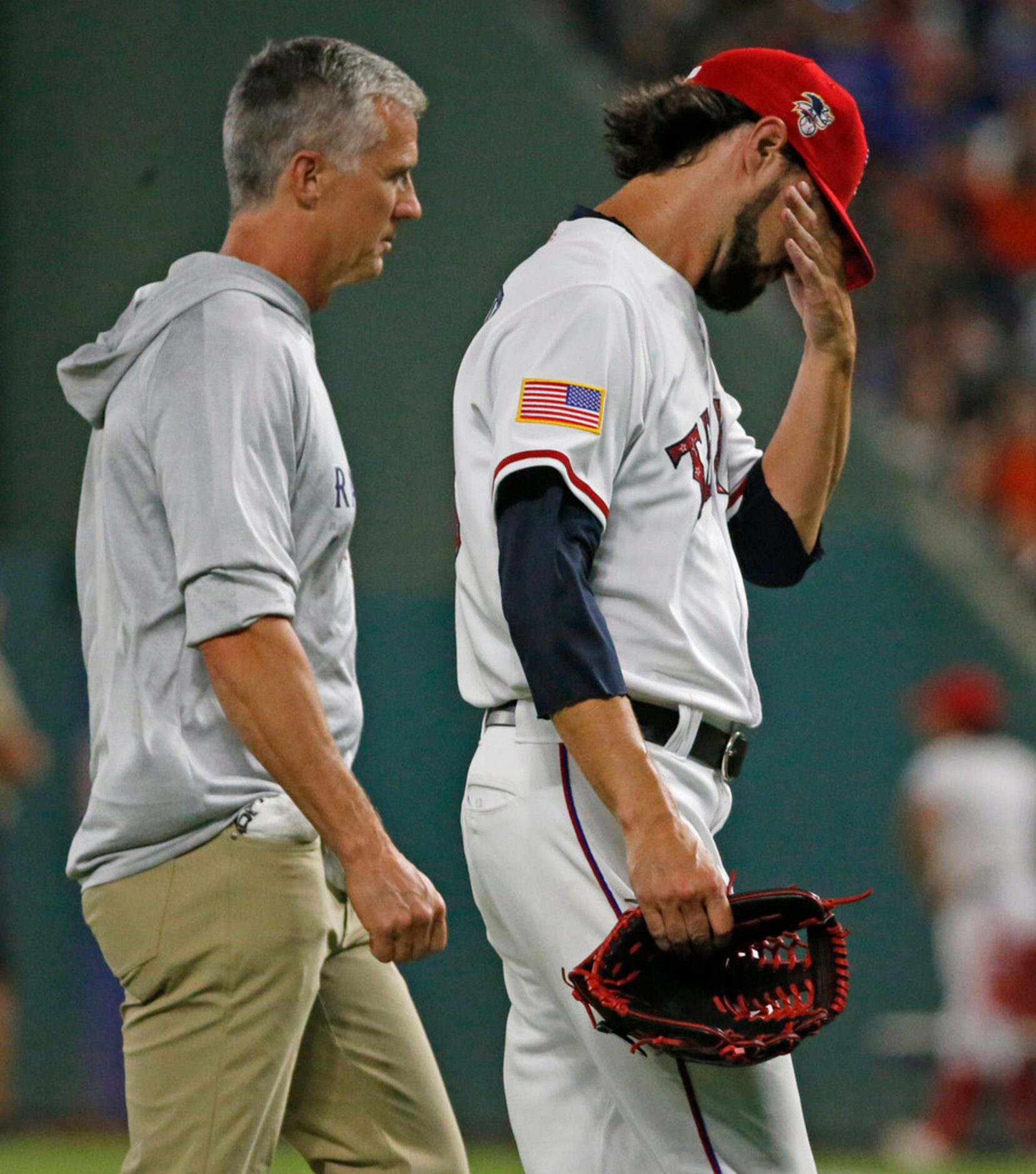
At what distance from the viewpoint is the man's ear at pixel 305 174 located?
2805mm

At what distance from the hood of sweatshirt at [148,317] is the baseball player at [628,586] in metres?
0.45

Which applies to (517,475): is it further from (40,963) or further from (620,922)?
(40,963)

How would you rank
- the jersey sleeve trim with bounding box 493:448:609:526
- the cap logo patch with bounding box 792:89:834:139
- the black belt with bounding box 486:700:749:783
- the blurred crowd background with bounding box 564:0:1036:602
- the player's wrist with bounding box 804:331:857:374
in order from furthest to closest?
the blurred crowd background with bounding box 564:0:1036:602 → the player's wrist with bounding box 804:331:857:374 → the cap logo patch with bounding box 792:89:834:139 → the black belt with bounding box 486:700:749:783 → the jersey sleeve trim with bounding box 493:448:609:526

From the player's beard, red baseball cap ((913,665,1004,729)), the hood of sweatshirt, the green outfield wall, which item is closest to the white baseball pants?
the player's beard

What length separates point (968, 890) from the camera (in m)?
7.00

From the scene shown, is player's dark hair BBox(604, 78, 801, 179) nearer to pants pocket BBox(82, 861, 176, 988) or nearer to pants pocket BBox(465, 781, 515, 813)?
pants pocket BBox(465, 781, 515, 813)

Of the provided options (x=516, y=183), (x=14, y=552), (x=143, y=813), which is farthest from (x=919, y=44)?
(x=143, y=813)

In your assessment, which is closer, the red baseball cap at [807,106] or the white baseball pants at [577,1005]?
the white baseball pants at [577,1005]

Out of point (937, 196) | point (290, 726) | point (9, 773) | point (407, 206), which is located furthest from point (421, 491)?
point (290, 726)

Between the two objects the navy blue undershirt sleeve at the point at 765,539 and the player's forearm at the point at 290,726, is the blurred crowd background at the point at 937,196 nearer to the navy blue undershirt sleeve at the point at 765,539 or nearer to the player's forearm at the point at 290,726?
the navy blue undershirt sleeve at the point at 765,539

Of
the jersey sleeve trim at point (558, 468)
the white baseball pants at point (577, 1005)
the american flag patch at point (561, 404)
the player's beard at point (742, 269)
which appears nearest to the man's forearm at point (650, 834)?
the white baseball pants at point (577, 1005)

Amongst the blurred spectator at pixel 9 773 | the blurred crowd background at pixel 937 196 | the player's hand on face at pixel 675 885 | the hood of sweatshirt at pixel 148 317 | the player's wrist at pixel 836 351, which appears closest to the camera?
the player's hand on face at pixel 675 885

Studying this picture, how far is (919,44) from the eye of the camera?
9.97m

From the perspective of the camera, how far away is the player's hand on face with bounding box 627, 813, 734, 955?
211cm
